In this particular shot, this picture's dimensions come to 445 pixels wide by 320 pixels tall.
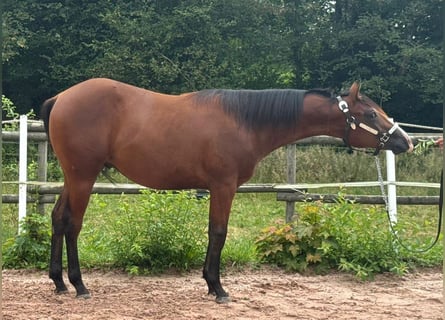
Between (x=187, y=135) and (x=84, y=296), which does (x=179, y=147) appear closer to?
(x=187, y=135)

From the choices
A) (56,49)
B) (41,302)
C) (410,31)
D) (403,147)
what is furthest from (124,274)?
(410,31)

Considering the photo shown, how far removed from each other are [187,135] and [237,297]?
139 cm

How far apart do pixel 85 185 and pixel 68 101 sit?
2.26 feet

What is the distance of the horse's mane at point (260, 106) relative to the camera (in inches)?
170

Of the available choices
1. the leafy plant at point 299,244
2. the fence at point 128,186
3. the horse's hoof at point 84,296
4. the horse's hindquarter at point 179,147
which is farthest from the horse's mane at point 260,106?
the horse's hoof at point 84,296

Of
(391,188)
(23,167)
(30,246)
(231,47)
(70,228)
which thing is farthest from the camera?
(231,47)

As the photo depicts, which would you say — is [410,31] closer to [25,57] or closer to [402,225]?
[25,57]

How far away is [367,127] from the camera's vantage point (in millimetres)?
4367

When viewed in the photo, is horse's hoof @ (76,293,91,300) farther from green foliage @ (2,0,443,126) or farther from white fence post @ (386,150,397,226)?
green foliage @ (2,0,443,126)

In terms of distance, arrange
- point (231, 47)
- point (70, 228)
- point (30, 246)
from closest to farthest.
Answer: point (70, 228) → point (30, 246) → point (231, 47)

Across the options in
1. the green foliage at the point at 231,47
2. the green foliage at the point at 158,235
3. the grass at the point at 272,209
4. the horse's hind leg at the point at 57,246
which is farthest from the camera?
the green foliage at the point at 231,47

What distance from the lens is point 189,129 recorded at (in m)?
4.24

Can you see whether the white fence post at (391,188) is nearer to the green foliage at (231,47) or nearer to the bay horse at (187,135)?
the bay horse at (187,135)

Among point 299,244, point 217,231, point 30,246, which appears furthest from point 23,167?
point 299,244
